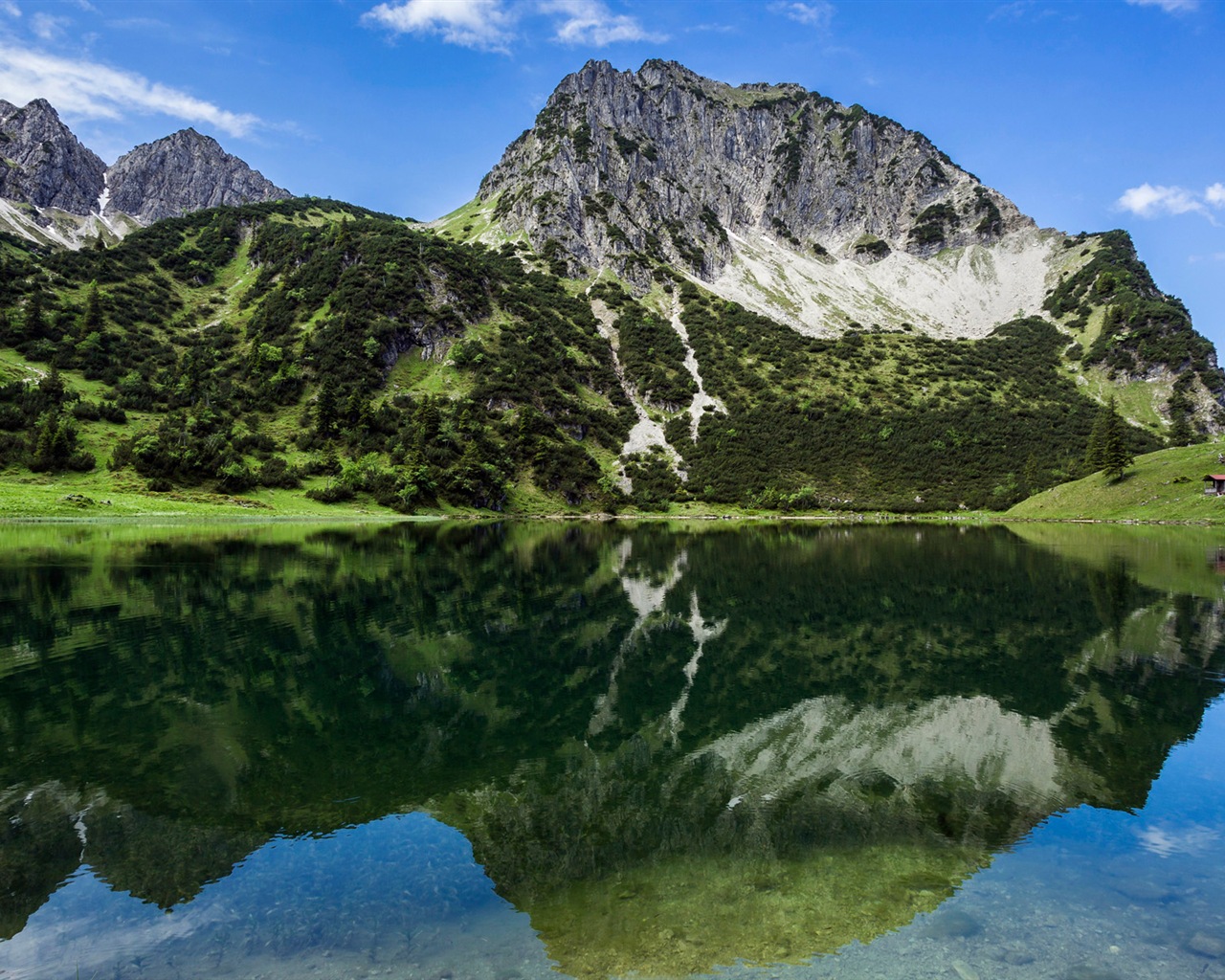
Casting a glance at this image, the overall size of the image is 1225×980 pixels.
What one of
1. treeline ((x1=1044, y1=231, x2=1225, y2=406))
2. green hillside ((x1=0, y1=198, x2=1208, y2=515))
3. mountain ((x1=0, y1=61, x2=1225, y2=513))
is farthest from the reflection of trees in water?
treeline ((x1=1044, y1=231, x2=1225, y2=406))

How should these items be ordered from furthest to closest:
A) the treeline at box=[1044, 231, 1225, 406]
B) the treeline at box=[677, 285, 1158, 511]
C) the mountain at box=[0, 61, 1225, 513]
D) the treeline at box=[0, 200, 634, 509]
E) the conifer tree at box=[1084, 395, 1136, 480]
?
the treeline at box=[1044, 231, 1225, 406] < the treeline at box=[677, 285, 1158, 511] < the mountain at box=[0, 61, 1225, 513] < the treeline at box=[0, 200, 634, 509] < the conifer tree at box=[1084, 395, 1136, 480]

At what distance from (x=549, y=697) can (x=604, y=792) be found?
5.82 meters

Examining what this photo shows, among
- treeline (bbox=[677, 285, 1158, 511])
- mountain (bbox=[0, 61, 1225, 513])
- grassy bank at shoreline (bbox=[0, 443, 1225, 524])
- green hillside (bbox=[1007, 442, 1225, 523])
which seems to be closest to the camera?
grassy bank at shoreline (bbox=[0, 443, 1225, 524])

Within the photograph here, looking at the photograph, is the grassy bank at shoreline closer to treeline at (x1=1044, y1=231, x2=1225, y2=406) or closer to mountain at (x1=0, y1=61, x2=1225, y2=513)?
mountain at (x1=0, y1=61, x2=1225, y2=513)

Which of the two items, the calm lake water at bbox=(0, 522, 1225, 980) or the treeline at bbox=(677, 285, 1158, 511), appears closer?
the calm lake water at bbox=(0, 522, 1225, 980)

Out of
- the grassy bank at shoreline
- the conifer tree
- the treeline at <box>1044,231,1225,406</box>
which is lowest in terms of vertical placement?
the grassy bank at shoreline

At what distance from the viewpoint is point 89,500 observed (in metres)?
75.7

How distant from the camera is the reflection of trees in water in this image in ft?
36.2

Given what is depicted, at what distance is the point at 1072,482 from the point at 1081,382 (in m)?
85.6

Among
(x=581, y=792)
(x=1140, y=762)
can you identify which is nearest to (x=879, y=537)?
(x=1140, y=762)

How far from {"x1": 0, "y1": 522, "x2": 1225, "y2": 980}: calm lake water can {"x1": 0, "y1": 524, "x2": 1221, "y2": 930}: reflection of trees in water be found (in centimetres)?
10

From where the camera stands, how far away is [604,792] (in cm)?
1201

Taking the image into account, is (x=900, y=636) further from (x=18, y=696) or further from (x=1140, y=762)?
(x=18, y=696)

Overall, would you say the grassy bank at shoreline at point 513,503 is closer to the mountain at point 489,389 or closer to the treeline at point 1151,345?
the mountain at point 489,389
